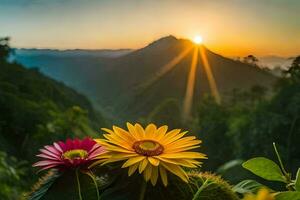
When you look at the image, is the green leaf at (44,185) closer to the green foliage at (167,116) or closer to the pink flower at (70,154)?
the pink flower at (70,154)

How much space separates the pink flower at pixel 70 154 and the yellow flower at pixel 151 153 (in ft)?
0.06

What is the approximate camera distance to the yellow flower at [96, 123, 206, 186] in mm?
355

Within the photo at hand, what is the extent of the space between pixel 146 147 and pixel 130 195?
0.03m

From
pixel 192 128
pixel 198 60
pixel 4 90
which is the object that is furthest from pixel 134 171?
pixel 198 60

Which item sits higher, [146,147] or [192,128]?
[146,147]

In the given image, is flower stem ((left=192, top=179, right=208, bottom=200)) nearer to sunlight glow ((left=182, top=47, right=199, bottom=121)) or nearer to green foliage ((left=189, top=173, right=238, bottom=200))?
green foliage ((left=189, top=173, right=238, bottom=200))

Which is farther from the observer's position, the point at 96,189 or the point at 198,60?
the point at 198,60

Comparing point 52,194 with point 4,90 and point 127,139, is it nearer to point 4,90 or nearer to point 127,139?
point 127,139

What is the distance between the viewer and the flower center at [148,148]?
0.37 m

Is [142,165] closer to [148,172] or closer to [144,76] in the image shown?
[148,172]

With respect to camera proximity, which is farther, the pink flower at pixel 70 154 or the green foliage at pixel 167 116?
the green foliage at pixel 167 116

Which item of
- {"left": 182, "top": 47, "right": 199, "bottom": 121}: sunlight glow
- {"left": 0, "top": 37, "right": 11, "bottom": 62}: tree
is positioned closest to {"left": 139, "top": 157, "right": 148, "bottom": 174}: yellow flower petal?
{"left": 0, "top": 37, "right": 11, "bottom": 62}: tree

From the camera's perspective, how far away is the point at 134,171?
14.5 inches

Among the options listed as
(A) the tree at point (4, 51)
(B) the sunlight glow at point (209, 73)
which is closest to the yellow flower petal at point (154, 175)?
(A) the tree at point (4, 51)
